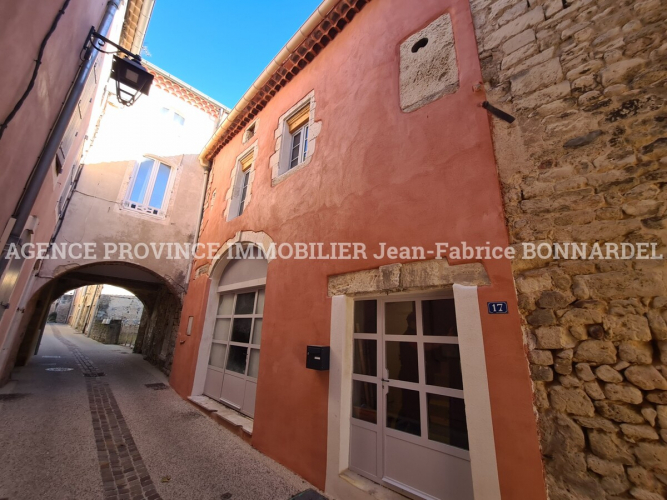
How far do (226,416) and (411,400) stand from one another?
10.2 feet

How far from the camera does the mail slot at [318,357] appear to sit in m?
2.85

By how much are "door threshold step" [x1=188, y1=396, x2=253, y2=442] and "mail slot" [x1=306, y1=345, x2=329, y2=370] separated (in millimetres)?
1622

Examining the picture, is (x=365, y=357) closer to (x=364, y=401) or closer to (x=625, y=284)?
(x=364, y=401)

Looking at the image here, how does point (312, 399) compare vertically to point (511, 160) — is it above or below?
below

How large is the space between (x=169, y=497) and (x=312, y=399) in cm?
144

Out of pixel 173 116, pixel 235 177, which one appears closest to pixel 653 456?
pixel 235 177

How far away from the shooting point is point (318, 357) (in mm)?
2881

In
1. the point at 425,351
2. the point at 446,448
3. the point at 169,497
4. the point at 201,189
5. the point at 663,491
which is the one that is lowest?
the point at 169,497

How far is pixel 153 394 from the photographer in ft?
18.2

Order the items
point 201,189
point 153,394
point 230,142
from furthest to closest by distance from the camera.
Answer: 1. point 201,189
2. point 230,142
3. point 153,394

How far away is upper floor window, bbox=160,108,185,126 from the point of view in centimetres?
765

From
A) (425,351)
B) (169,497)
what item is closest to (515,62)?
(425,351)

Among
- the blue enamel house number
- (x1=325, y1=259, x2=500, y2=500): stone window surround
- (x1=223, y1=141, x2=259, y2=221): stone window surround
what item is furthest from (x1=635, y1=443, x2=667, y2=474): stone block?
(x1=223, y1=141, x2=259, y2=221): stone window surround

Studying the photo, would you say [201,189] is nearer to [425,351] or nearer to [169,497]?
[169,497]
